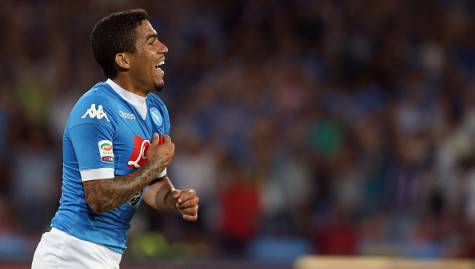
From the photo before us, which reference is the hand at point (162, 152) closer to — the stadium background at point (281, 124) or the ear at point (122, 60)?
the ear at point (122, 60)

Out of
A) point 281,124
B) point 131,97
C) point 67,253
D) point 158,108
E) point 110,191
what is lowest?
point 281,124

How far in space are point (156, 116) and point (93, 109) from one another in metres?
0.60

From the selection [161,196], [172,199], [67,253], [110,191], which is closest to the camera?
[110,191]

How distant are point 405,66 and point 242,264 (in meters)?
3.83

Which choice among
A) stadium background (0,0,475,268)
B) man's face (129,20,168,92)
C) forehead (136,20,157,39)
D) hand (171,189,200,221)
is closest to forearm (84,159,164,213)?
hand (171,189,200,221)

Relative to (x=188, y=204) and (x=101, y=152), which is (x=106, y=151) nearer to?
(x=101, y=152)

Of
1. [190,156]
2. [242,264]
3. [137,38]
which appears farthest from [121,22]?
[190,156]

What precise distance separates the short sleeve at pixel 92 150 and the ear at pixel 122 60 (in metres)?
0.43

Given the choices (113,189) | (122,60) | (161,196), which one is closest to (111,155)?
(113,189)

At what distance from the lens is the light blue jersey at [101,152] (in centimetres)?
496

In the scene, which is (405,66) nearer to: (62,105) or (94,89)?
(62,105)

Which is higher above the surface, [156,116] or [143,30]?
[143,30]

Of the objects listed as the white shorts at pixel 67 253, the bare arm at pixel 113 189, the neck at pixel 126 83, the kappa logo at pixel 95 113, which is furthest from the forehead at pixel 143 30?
the white shorts at pixel 67 253

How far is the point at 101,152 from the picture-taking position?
16.3ft
